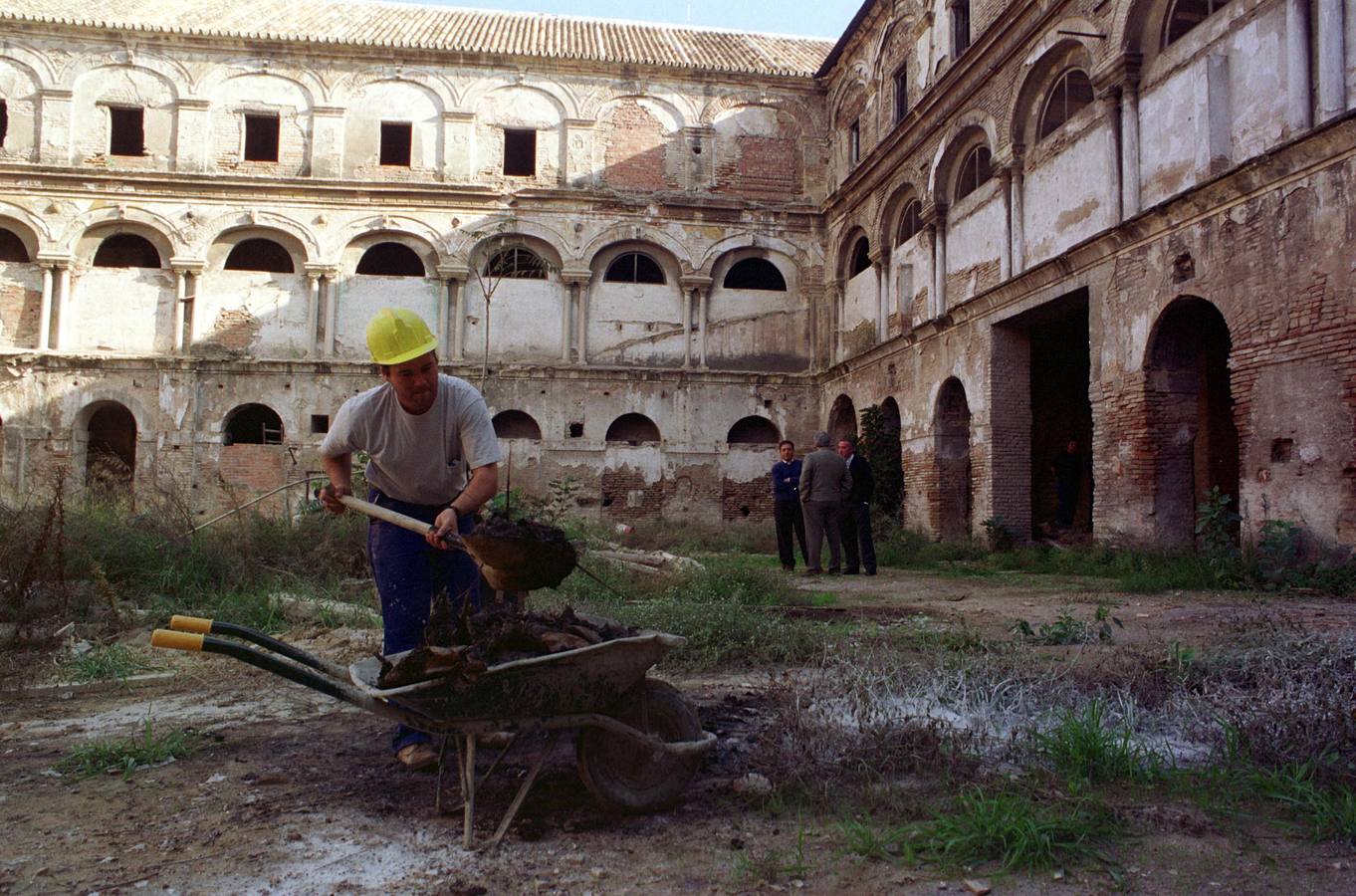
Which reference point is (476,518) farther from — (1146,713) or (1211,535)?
(1211,535)

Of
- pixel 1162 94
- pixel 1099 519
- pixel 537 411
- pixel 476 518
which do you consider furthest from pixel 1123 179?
pixel 537 411

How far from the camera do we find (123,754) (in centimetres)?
363

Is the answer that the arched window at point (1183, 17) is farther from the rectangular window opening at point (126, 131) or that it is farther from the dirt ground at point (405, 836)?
the rectangular window opening at point (126, 131)

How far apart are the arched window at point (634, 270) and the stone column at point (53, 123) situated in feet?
39.7

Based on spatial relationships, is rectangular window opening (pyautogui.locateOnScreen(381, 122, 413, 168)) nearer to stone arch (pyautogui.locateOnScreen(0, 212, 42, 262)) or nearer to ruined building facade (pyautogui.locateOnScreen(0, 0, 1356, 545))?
ruined building facade (pyautogui.locateOnScreen(0, 0, 1356, 545))

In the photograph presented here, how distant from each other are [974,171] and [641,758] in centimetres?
1435

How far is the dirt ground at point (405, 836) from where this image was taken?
2557mm

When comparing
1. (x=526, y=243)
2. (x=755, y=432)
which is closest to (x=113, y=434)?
(x=526, y=243)

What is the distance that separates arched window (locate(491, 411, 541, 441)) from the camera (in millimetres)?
20516

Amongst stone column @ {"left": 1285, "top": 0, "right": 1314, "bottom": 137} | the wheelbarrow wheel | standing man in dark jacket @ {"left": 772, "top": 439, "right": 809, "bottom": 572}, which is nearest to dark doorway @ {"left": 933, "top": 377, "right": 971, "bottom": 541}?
standing man in dark jacket @ {"left": 772, "top": 439, "right": 809, "bottom": 572}

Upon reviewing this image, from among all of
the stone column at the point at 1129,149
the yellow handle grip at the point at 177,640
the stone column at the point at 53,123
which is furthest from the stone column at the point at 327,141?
the yellow handle grip at the point at 177,640

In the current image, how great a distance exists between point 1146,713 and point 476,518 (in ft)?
9.96

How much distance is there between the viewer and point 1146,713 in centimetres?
388

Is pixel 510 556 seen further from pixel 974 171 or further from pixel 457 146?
pixel 457 146
